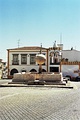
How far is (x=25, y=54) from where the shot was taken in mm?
47062

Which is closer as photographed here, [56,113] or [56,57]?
[56,113]

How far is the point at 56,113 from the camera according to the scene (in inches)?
→ 375

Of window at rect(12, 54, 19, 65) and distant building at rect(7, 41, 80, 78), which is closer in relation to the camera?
distant building at rect(7, 41, 80, 78)

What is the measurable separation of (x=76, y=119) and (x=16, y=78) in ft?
55.0

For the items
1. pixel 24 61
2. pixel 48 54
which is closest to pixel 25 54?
pixel 24 61

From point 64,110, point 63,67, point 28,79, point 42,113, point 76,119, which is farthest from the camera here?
point 63,67

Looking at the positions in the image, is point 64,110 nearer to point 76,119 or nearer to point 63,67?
point 76,119

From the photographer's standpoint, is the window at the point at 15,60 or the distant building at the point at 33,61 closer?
the distant building at the point at 33,61

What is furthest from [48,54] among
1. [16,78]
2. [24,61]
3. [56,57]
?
[16,78]

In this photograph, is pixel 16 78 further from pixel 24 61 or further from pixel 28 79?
pixel 24 61

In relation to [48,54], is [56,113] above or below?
below

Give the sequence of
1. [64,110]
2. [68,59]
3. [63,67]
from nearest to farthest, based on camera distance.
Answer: [64,110] < [63,67] < [68,59]

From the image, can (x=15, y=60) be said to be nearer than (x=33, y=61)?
No

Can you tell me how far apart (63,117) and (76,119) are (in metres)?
0.49
